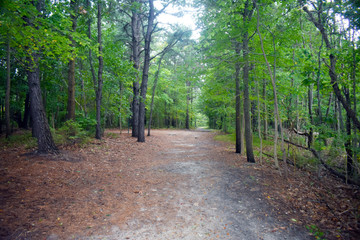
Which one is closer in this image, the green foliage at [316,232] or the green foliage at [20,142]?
the green foliage at [316,232]

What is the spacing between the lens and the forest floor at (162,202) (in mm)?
3260

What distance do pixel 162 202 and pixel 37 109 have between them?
5.42 metres

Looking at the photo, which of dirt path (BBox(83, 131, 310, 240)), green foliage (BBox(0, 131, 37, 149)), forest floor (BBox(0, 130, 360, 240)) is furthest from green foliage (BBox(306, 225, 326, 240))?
green foliage (BBox(0, 131, 37, 149))

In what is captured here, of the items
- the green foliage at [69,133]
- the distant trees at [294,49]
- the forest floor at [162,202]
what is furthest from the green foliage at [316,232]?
the green foliage at [69,133]

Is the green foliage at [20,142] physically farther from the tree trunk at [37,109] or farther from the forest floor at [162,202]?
the tree trunk at [37,109]

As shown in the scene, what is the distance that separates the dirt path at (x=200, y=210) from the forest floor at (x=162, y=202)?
0.06 ft

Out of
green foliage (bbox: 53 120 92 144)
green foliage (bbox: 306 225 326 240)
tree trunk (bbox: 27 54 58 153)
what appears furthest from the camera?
green foliage (bbox: 53 120 92 144)

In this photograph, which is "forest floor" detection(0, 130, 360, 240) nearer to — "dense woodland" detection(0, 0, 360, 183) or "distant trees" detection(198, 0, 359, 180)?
"dense woodland" detection(0, 0, 360, 183)

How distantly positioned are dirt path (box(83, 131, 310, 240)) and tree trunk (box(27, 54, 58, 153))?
3.45 m

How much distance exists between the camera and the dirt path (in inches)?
130

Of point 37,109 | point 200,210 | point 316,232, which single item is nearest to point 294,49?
point 316,232

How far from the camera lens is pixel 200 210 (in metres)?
4.09

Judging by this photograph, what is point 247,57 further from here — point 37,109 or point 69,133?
point 69,133

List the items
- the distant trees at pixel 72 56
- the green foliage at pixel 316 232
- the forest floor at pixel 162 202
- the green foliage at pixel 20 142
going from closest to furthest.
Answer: the forest floor at pixel 162 202 < the green foliage at pixel 316 232 < the distant trees at pixel 72 56 < the green foliage at pixel 20 142
